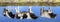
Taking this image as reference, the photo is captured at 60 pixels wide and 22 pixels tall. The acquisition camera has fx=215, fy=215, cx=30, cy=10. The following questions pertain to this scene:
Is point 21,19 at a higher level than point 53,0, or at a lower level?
lower

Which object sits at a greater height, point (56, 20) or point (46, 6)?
point (46, 6)

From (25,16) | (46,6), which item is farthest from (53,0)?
(25,16)

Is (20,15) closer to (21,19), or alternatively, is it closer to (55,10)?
(21,19)

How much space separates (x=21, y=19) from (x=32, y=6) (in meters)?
0.18

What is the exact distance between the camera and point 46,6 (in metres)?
2.27

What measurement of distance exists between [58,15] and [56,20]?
0.19ft

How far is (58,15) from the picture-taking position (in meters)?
2.29

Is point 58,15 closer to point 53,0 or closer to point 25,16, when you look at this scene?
point 53,0

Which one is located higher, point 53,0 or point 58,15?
point 53,0

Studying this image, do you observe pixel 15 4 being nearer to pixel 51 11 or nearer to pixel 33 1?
pixel 33 1

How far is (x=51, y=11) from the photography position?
89.6 inches

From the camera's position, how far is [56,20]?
2293 mm

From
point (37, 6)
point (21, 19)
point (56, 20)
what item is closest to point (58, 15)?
point (56, 20)

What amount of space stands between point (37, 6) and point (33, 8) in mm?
47
